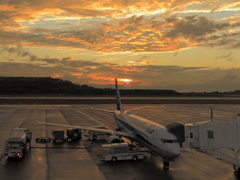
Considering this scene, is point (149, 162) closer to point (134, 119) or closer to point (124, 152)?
point (124, 152)

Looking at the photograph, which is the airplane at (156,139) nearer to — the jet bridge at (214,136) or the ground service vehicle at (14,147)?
the jet bridge at (214,136)

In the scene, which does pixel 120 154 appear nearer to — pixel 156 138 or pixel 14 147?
pixel 156 138

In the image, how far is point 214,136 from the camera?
24.5 m

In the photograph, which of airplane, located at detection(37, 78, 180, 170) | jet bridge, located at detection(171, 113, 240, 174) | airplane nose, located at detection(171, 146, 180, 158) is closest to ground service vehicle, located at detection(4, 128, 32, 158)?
airplane, located at detection(37, 78, 180, 170)

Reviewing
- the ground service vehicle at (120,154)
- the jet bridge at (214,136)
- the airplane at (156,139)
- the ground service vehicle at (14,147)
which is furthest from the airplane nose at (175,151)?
the ground service vehicle at (14,147)

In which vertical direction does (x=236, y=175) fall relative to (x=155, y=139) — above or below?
below

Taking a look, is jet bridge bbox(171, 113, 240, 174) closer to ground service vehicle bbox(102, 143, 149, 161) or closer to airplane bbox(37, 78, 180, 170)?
airplane bbox(37, 78, 180, 170)

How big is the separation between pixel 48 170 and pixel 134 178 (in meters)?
8.41

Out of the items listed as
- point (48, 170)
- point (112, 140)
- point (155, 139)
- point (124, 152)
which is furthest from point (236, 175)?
point (48, 170)

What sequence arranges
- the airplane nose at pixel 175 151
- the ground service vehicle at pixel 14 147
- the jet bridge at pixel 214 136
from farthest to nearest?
the ground service vehicle at pixel 14 147
the jet bridge at pixel 214 136
the airplane nose at pixel 175 151

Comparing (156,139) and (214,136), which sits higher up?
(214,136)

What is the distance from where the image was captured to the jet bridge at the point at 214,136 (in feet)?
77.5

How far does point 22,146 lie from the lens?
94.1 ft

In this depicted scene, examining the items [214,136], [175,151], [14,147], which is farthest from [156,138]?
[14,147]
